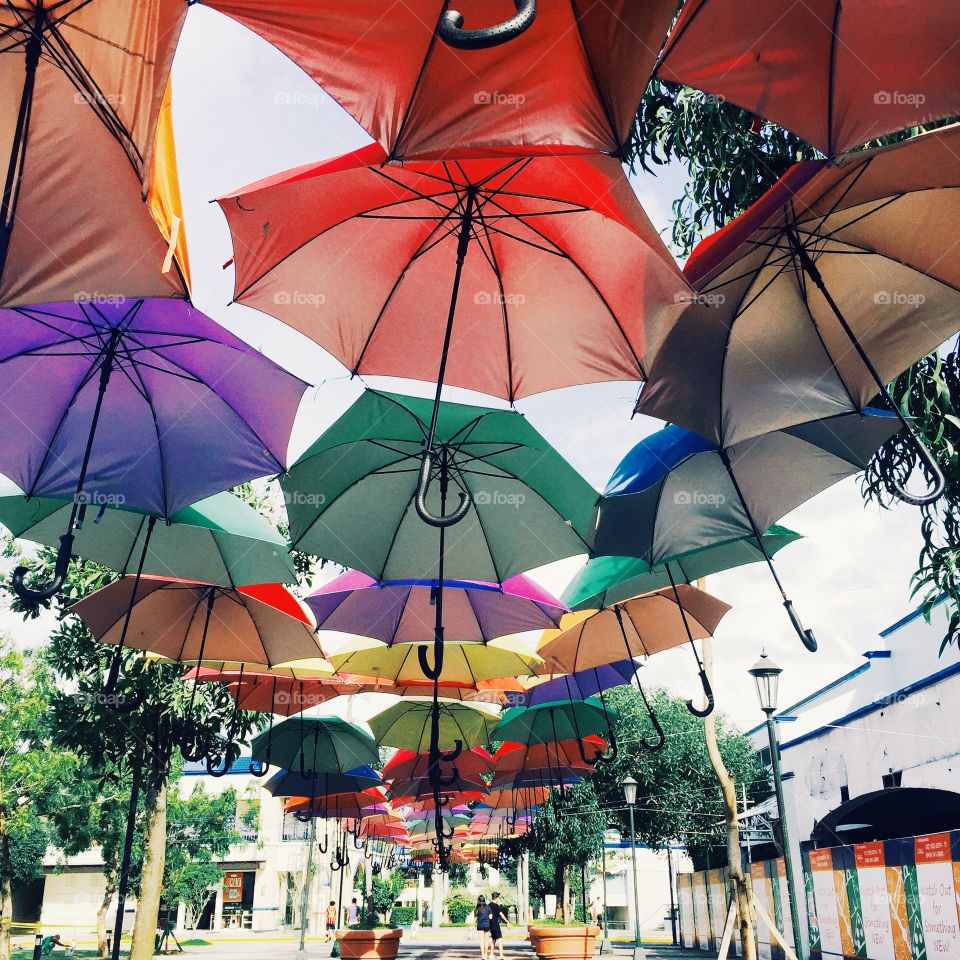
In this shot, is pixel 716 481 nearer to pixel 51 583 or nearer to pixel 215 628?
pixel 51 583

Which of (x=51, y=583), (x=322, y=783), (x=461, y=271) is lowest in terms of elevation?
(x=322, y=783)

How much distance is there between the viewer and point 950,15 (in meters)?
3.15

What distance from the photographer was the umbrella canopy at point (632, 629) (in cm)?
916

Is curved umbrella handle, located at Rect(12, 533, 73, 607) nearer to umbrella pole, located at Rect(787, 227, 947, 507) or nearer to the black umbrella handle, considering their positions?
the black umbrella handle

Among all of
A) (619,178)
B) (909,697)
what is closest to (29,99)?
(619,178)

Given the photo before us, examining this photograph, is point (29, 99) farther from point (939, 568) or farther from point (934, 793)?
point (934, 793)

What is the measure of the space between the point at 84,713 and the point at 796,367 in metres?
11.9

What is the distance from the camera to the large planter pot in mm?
14047

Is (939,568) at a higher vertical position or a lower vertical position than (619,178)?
lower

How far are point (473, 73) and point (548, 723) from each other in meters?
11.8

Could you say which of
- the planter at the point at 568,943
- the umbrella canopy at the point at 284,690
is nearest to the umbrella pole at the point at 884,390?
the umbrella canopy at the point at 284,690

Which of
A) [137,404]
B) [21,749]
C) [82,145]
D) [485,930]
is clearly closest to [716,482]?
[137,404]

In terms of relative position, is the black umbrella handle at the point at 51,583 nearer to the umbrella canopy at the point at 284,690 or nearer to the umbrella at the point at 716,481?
the umbrella at the point at 716,481

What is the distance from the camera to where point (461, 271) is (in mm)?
5363
